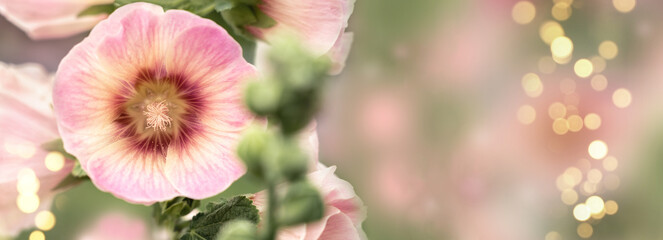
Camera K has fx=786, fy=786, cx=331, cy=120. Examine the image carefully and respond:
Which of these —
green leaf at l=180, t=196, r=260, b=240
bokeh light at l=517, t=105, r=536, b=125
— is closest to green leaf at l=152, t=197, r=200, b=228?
green leaf at l=180, t=196, r=260, b=240

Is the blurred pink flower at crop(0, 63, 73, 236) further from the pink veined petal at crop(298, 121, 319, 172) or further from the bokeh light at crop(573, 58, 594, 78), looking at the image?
the bokeh light at crop(573, 58, 594, 78)

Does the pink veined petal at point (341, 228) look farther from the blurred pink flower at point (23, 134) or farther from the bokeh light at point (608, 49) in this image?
the bokeh light at point (608, 49)

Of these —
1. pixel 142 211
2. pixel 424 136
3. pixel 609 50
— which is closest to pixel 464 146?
pixel 424 136

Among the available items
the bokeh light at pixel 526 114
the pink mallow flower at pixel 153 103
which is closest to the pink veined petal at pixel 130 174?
the pink mallow flower at pixel 153 103

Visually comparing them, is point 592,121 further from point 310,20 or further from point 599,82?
point 310,20

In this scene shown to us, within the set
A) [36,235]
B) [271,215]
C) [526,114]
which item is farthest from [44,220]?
[526,114]

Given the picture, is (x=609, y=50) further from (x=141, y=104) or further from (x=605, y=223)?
(x=141, y=104)

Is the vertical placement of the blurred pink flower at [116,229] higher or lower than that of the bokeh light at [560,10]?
lower
